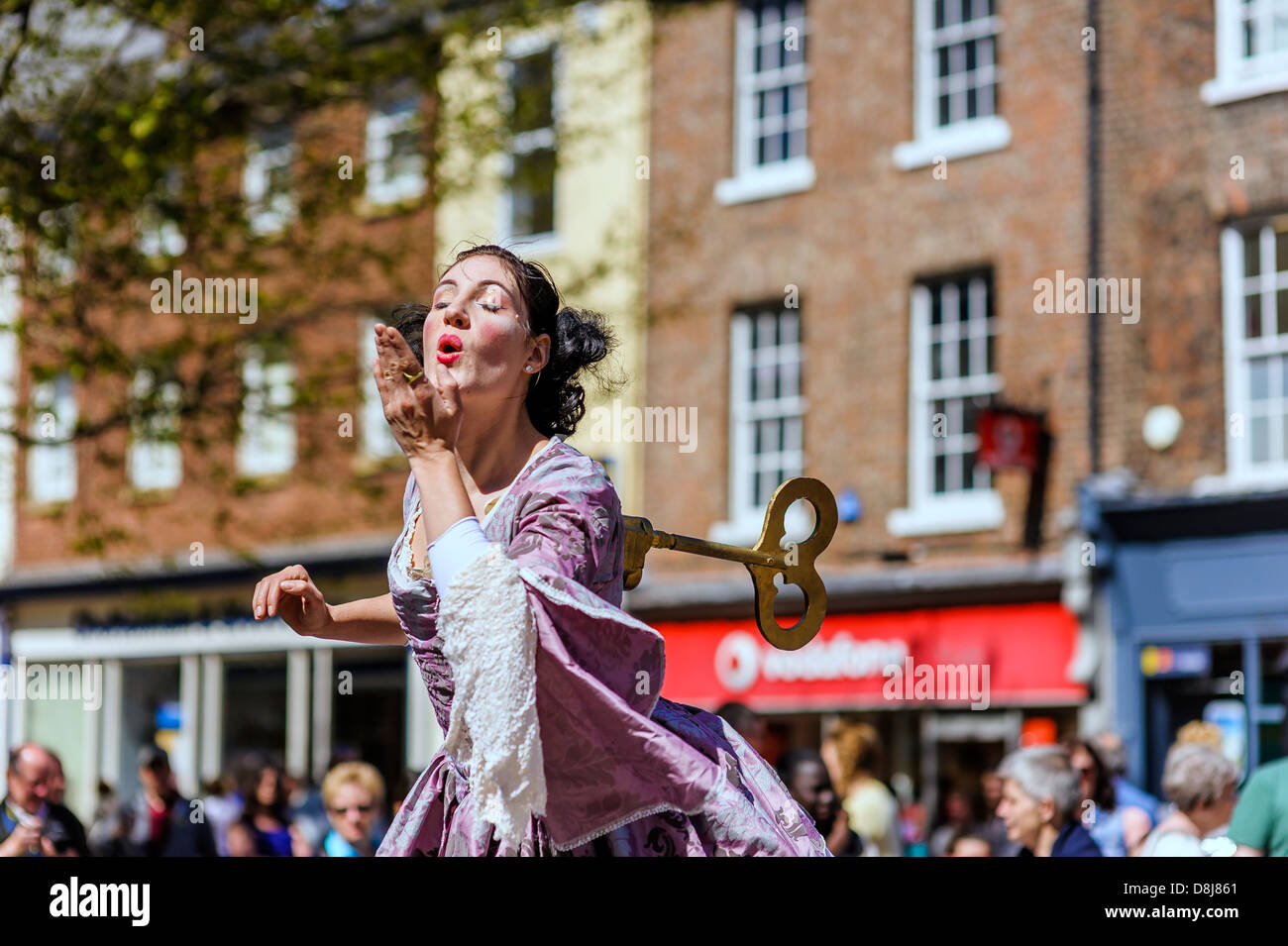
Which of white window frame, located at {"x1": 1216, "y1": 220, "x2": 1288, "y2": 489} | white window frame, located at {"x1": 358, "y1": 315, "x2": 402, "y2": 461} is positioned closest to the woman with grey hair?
white window frame, located at {"x1": 1216, "y1": 220, "x2": 1288, "y2": 489}

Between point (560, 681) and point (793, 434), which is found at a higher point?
point (793, 434)

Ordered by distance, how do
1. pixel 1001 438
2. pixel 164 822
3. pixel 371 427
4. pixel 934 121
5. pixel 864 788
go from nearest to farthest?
pixel 864 788 < pixel 164 822 < pixel 1001 438 < pixel 934 121 < pixel 371 427

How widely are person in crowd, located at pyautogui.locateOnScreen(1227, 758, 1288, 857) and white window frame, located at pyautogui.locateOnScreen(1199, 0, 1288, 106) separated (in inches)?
407

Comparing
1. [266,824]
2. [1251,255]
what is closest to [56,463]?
[266,824]

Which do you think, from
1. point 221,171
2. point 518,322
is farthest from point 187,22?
point 518,322

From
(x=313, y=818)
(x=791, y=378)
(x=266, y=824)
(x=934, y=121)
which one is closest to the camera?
(x=266, y=824)

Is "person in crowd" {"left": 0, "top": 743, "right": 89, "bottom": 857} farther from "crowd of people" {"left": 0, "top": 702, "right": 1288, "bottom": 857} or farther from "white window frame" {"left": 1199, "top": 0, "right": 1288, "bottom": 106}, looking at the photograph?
"white window frame" {"left": 1199, "top": 0, "right": 1288, "bottom": 106}

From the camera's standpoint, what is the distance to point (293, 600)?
3.10m

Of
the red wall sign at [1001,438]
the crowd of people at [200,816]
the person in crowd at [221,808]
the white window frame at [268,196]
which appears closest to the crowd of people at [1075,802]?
the crowd of people at [200,816]

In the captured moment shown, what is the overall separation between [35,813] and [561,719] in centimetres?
417

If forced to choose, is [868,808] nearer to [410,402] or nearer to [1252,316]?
[410,402]

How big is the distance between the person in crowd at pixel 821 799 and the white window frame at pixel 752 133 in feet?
36.7

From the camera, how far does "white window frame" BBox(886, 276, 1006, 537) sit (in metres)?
15.8
